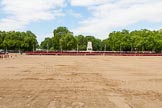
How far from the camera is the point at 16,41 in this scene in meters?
166

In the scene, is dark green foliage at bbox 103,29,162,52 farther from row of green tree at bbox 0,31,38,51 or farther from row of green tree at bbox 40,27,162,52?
row of green tree at bbox 0,31,38,51

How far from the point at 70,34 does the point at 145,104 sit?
15191cm

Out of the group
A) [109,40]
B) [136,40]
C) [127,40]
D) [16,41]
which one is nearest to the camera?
[136,40]

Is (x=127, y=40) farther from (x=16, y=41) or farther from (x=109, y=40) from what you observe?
(x=16, y=41)

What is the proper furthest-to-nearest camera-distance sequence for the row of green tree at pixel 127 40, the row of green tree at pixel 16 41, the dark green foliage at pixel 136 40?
the row of green tree at pixel 16 41, the row of green tree at pixel 127 40, the dark green foliage at pixel 136 40

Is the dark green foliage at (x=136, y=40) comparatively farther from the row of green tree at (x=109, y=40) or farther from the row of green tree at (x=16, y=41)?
the row of green tree at (x=16, y=41)

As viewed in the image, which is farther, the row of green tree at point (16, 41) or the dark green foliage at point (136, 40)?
the row of green tree at point (16, 41)

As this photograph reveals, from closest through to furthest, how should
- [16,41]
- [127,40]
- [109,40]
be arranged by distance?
[127,40], [16,41], [109,40]

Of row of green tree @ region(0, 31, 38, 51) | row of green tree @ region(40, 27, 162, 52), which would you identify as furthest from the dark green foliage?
row of green tree @ region(0, 31, 38, 51)

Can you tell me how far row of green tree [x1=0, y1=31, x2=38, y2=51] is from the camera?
165 m

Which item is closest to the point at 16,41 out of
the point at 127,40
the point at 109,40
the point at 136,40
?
the point at 109,40

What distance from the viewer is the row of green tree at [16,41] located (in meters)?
165

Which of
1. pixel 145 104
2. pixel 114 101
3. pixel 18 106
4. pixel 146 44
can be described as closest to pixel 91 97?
pixel 114 101

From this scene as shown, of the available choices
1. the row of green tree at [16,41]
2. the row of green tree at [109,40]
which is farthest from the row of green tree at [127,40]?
the row of green tree at [16,41]
